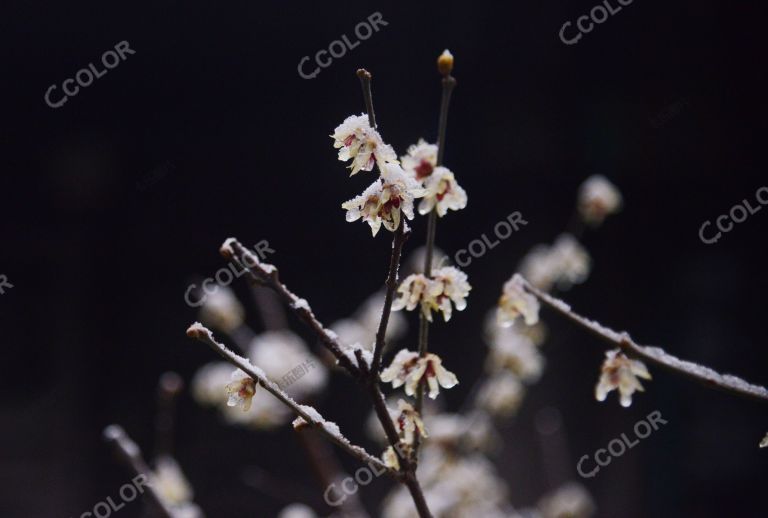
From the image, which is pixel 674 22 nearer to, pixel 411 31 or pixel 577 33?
pixel 577 33

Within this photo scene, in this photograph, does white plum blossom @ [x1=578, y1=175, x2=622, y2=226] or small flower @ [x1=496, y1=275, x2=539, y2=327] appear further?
white plum blossom @ [x1=578, y1=175, x2=622, y2=226]

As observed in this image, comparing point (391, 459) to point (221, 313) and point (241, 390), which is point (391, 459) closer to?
point (241, 390)

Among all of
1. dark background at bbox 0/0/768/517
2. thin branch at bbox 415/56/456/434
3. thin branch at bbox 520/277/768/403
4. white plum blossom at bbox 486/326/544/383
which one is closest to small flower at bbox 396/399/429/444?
thin branch at bbox 415/56/456/434

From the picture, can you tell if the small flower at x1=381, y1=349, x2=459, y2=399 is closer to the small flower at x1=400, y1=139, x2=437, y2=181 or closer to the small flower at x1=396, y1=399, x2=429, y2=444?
the small flower at x1=396, y1=399, x2=429, y2=444

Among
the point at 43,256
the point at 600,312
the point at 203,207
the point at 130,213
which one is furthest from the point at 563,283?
the point at 43,256

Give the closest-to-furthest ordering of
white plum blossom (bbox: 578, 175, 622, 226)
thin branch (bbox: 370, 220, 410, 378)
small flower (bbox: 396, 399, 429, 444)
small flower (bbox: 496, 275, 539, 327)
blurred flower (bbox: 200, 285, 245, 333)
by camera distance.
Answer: thin branch (bbox: 370, 220, 410, 378) < small flower (bbox: 396, 399, 429, 444) < small flower (bbox: 496, 275, 539, 327) < white plum blossom (bbox: 578, 175, 622, 226) < blurred flower (bbox: 200, 285, 245, 333)

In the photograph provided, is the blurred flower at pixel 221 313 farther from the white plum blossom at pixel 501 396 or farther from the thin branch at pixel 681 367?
the thin branch at pixel 681 367
